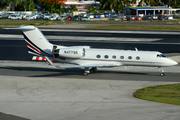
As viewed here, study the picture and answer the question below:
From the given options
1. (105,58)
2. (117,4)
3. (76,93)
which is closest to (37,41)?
(105,58)

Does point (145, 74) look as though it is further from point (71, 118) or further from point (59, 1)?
point (59, 1)

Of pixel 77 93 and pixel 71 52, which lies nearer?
pixel 77 93

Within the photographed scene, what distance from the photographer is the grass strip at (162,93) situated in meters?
21.1

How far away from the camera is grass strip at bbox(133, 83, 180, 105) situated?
2111 cm

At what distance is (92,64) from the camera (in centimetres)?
2939

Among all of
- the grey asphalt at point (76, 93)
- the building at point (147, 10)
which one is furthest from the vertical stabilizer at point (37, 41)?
the building at point (147, 10)

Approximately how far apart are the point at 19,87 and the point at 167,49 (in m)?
28.5

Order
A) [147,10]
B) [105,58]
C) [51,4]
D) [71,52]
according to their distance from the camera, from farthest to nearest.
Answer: [51,4] → [147,10] → [105,58] → [71,52]

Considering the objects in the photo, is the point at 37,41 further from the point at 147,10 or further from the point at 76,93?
the point at 147,10

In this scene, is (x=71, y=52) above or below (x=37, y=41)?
below

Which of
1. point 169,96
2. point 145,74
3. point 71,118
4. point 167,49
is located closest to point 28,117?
point 71,118

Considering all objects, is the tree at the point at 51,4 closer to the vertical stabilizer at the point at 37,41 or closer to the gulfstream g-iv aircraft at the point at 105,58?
the vertical stabilizer at the point at 37,41

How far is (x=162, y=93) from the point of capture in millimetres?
22953

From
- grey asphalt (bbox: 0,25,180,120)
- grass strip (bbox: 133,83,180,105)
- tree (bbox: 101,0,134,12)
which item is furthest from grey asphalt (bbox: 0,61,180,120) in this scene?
tree (bbox: 101,0,134,12)
